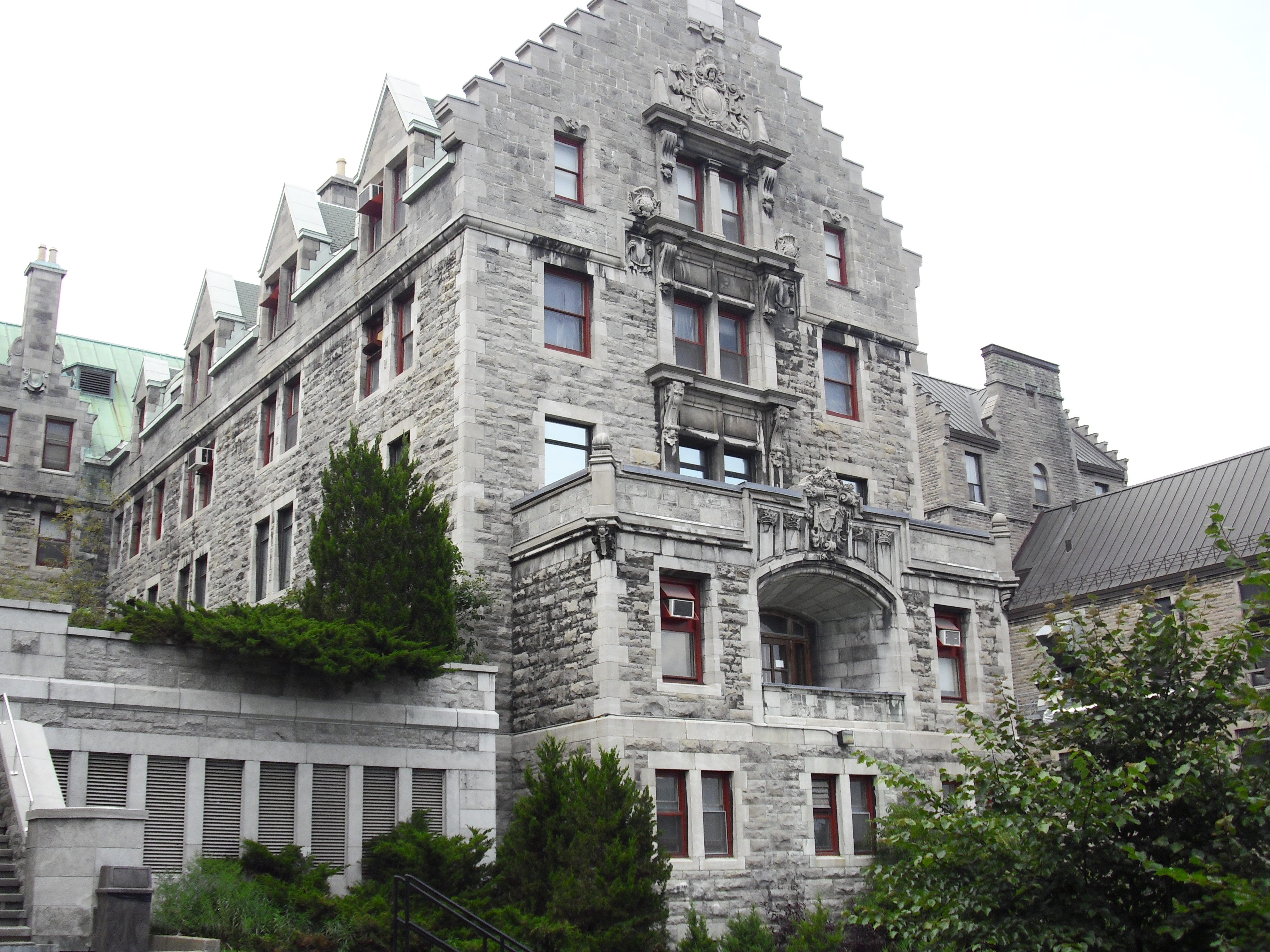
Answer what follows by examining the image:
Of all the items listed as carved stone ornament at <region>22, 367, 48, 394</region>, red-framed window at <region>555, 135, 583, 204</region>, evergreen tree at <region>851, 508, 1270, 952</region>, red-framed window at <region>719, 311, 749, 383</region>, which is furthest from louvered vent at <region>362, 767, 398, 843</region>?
carved stone ornament at <region>22, 367, 48, 394</region>

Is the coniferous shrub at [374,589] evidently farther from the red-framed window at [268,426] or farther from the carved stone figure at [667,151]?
the red-framed window at [268,426]

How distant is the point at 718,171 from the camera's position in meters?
31.6

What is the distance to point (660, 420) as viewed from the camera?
1141 inches

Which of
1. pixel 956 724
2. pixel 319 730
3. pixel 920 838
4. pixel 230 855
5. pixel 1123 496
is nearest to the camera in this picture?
pixel 920 838

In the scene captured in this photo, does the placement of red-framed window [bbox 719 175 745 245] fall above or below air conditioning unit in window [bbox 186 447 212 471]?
above

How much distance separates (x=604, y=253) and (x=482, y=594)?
27.5 feet

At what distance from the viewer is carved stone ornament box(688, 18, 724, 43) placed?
32.1 meters

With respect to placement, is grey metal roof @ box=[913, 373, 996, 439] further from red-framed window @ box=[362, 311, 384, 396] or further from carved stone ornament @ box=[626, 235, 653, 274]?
red-framed window @ box=[362, 311, 384, 396]

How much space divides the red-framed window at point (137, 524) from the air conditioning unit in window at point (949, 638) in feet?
86.7

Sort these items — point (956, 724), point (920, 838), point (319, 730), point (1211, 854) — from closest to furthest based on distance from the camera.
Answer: point (1211, 854), point (920, 838), point (319, 730), point (956, 724)

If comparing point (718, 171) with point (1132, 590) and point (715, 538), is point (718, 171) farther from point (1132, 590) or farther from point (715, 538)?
point (1132, 590)

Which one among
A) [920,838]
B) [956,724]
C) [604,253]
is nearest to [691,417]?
[604,253]

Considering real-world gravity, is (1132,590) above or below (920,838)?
above

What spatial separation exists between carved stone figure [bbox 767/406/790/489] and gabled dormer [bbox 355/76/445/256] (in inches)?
374
